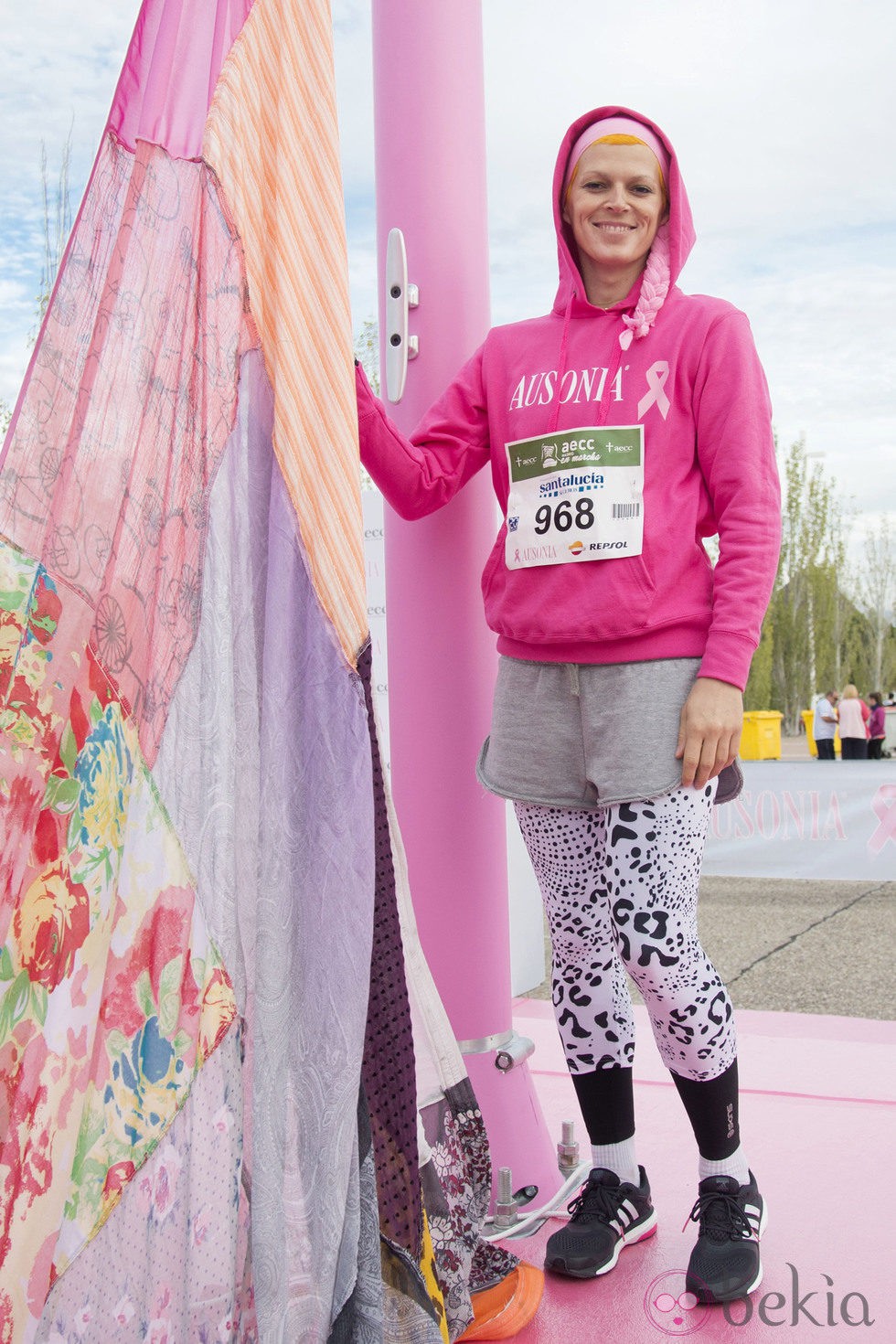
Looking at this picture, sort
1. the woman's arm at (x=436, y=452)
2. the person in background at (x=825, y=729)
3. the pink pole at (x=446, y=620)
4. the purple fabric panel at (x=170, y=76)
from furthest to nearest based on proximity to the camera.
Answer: the person in background at (x=825, y=729), the pink pole at (x=446, y=620), the woman's arm at (x=436, y=452), the purple fabric panel at (x=170, y=76)

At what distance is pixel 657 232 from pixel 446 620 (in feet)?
2.23

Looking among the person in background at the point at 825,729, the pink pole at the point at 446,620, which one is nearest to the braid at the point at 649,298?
the pink pole at the point at 446,620

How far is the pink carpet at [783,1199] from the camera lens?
1.49m

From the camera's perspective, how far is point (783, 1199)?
1870mm

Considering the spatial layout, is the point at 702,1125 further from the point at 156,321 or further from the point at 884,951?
the point at 884,951

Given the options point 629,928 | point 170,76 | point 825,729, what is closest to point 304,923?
point 629,928

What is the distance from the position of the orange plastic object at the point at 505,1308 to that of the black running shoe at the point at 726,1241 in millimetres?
216

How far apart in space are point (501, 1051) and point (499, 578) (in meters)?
0.77

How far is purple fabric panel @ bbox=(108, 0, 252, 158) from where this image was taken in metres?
1.31

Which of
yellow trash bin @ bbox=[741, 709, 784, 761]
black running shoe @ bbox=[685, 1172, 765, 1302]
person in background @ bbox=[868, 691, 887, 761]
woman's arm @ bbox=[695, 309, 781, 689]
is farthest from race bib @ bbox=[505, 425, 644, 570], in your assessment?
person in background @ bbox=[868, 691, 887, 761]

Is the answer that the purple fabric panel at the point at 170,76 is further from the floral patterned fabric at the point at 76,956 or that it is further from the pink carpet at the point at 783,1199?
the pink carpet at the point at 783,1199

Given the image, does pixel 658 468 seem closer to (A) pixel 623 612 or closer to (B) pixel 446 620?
(A) pixel 623 612

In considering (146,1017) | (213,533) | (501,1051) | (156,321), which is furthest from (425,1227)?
(156,321)

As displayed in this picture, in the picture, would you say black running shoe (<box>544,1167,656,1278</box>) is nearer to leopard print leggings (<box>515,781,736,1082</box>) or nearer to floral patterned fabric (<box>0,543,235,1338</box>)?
leopard print leggings (<box>515,781,736,1082</box>)
